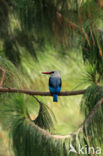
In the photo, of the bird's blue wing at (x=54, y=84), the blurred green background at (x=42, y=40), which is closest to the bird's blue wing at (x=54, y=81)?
the bird's blue wing at (x=54, y=84)

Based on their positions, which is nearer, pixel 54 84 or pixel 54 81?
pixel 54 84

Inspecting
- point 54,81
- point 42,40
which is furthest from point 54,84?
point 42,40

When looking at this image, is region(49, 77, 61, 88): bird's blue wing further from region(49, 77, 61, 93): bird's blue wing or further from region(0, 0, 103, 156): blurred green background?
region(0, 0, 103, 156): blurred green background

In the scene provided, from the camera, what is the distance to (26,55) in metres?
2.73

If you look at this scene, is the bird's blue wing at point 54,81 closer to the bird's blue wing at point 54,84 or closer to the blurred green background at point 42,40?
the bird's blue wing at point 54,84

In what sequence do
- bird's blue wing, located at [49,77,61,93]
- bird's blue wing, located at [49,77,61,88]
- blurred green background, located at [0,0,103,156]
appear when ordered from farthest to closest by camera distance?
bird's blue wing, located at [49,77,61,88], bird's blue wing, located at [49,77,61,93], blurred green background, located at [0,0,103,156]

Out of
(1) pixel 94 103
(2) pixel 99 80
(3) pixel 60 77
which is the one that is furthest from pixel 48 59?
(1) pixel 94 103

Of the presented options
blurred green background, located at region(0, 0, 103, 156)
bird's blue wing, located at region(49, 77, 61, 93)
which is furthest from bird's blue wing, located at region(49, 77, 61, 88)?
blurred green background, located at region(0, 0, 103, 156)

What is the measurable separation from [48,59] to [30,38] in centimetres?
40

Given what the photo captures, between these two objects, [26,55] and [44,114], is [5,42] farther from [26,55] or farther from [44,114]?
[44,114]

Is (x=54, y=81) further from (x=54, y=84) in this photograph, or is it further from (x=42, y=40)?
(x=42, y=40)

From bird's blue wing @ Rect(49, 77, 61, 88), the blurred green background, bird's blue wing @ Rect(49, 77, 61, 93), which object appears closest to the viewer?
the blurred green background

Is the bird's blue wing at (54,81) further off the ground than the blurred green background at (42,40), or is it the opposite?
the blurred green background at (42,40)

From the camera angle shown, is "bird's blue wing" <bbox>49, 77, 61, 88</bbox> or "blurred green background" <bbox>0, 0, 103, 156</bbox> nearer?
"blurred green background" <bbox>0, 0, 103, 156</bbox>
